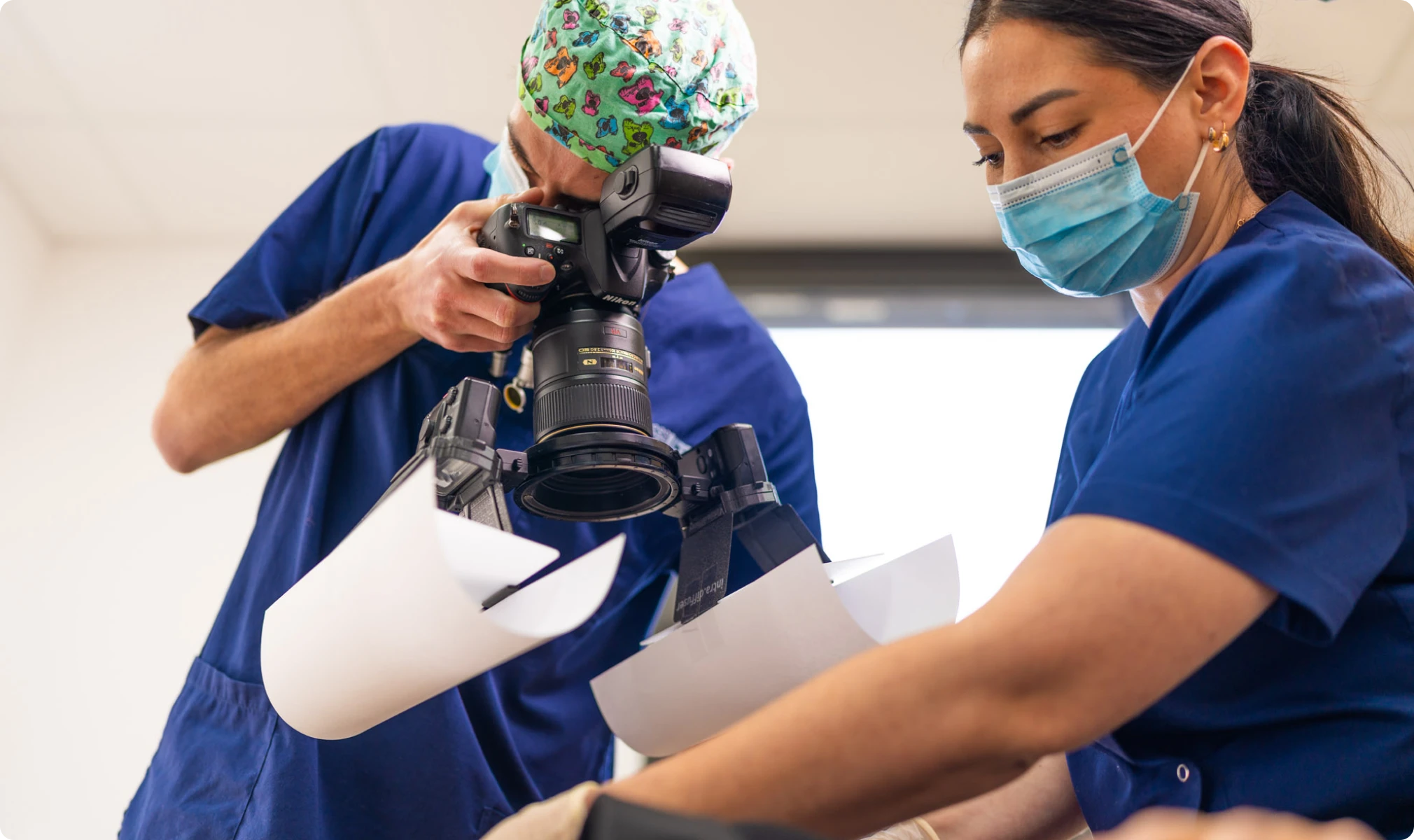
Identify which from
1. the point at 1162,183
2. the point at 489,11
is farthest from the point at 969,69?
the point at 489,11

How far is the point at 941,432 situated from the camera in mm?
2230

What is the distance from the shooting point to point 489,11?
197cm

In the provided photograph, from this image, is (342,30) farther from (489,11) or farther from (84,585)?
(84,585)

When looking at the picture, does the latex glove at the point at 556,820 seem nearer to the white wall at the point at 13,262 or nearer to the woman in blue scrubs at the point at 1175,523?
the woman in blue scrubs at the point at 1175,523

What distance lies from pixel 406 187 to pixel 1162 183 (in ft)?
2.54

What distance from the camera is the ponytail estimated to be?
896 mm

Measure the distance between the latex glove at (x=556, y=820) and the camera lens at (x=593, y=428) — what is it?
289 mm

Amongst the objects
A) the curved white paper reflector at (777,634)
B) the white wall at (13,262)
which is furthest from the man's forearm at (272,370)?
the white wall at (13,262)

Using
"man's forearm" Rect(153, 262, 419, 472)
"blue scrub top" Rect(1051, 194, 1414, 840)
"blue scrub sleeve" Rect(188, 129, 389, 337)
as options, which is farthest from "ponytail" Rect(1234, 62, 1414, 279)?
"blue scrub sleeve" Rect(188, 129, 389, 337)

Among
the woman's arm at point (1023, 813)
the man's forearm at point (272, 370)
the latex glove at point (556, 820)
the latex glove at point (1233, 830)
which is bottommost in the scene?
the woman's arm at point (1023, 813)

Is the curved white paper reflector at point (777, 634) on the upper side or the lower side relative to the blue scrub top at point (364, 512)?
lower

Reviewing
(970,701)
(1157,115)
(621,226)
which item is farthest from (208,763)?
(1157,115)

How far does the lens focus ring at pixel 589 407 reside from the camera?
0.78 meters

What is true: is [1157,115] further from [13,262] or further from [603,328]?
[13,262]
